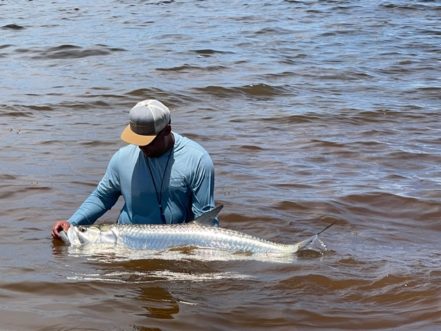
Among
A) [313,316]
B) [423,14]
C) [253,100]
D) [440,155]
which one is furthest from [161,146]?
[423,14]

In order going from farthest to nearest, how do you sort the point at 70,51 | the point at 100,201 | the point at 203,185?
the point at 70,51 → the point at 100,201 → the point at 203,185

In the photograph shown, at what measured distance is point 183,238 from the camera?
19.0 feet

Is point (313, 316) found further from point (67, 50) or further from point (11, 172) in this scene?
point (67, 50)

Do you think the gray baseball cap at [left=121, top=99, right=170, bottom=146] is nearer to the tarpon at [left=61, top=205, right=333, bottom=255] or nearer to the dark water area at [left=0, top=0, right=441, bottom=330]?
the tarpon at [left=61, top=205, right=333, bottom=255]

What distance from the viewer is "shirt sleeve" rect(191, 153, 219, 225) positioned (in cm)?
592

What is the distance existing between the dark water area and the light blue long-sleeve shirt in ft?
1.22

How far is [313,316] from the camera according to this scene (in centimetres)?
550

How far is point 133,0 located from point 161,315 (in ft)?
88.8

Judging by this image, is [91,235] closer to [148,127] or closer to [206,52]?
[148,127]

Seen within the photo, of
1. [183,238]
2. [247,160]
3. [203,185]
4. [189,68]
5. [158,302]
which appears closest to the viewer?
[158,302]

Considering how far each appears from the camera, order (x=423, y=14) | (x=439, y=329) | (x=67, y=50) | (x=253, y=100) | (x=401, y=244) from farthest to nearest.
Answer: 1. (x=423, y=14)
2. (x=67, y=50)
3. (x=253, y=100)
4. (x=401, y=244)
5. (x=439, y=329)

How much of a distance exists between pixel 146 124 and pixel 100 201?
0.94m

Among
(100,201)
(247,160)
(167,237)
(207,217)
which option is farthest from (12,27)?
(207,217)

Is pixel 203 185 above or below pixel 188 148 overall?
below
